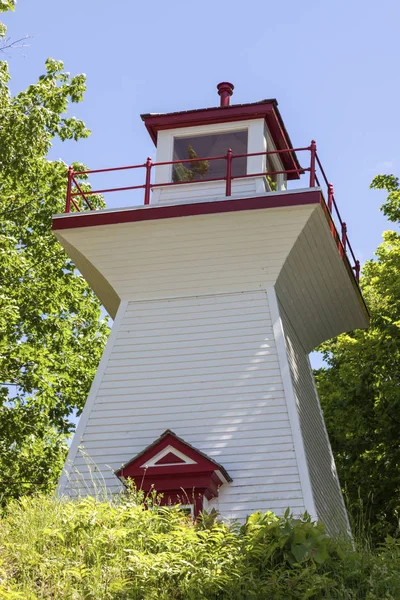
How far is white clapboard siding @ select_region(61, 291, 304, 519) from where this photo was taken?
12.8 meters

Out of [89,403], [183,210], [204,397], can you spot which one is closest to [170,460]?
[204,397]

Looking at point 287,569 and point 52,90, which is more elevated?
point 52,90

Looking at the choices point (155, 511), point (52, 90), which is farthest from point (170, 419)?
point (52, 90)

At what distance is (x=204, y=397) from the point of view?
1374 cm

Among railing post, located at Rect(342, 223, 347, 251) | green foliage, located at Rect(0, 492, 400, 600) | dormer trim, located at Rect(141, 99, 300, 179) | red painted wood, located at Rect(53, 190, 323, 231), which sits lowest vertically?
green foliage, located at Rect(0, 492, 400, 600)

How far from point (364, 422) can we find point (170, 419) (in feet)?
24.1

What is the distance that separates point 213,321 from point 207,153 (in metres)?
3.13

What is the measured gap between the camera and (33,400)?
20.1 metres

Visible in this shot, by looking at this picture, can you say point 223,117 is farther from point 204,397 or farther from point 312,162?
point 204,397

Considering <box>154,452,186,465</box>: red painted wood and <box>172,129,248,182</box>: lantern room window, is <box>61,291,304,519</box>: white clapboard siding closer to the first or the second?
<box>154,452,186,465</box>: red painted wood

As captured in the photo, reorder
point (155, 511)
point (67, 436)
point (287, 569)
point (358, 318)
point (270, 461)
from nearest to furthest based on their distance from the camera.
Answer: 1. point (287, 569)
2. point (155, 511)
3. point (270, 461)
4. point (358, 318)
5. point (67, 436)

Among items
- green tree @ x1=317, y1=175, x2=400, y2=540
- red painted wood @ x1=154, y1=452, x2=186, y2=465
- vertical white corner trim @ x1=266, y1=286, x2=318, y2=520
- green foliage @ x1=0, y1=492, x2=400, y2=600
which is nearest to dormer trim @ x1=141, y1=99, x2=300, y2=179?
vertical white corner trim @ x1=266, y1=286, x2=318, y2=520

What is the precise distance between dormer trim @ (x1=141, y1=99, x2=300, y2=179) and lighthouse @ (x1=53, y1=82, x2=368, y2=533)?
0.08 ft

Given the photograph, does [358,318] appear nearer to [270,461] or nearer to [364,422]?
[364,422]
